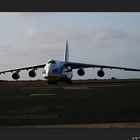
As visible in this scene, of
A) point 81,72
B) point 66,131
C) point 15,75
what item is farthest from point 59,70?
point 66,131

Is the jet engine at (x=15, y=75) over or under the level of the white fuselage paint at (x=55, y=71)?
over

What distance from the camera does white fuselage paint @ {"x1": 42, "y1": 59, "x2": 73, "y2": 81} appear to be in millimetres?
53406

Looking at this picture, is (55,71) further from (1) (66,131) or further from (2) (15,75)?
(1) (66,131)

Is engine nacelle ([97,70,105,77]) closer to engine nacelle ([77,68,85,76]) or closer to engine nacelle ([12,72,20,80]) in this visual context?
engine nacelle ([77,68,85,76])

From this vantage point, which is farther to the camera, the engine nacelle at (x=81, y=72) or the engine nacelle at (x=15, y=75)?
the engine nacelle at (x=15, y=75)

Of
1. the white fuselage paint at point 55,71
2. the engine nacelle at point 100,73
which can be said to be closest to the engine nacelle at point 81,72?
the engine nacelle at point 100,73

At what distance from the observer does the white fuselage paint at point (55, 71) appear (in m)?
53.4

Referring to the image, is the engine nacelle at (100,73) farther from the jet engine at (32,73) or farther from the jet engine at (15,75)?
the jet engine at (15,75)

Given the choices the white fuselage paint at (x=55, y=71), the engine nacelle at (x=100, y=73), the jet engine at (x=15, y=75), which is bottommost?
the white fuselage paint at (x=55, y=71)

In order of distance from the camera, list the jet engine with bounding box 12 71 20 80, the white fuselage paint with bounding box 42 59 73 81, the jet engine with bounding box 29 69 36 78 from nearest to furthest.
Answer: the white fuselage paint with bounding box 42 59 73 81 < the jet engine with bounding box 29 69 36 78 < the jet engine with bounding box 12 71 20 80

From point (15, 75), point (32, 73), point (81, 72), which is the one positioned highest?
point (15, 75)

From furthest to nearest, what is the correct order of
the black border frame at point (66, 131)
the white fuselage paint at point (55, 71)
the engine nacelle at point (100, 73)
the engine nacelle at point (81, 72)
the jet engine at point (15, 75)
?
1. the jet engine at point (15, 75)
2. the engine nacelle at point (81, 72)
3. the engine nacelle at point (100, 73)
4. the white fuselage paint at point (55, 71)
5. the black border frame at point (66, 131)

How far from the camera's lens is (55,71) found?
53469 mm

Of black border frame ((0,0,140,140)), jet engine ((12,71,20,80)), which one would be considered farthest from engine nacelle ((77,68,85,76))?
black border frame ((0,0,140,140))
